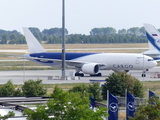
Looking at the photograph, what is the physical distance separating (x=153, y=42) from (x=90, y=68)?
58.5 feet

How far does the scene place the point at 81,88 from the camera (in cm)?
3772

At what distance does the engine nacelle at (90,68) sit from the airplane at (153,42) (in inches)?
567

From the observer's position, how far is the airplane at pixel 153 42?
239 ft

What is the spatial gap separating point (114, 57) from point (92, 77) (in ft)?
12.5

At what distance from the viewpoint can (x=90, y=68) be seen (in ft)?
196

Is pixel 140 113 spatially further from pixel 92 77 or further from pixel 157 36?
pixel 157 36

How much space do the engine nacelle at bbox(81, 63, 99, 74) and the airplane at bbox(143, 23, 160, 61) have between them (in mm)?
14404

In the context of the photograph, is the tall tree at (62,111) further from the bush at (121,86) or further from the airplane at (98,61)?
the airplane at (98,61)

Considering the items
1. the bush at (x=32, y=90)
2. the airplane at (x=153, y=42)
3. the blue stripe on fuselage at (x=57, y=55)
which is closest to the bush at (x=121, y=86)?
the bush at (x=32, y=90)

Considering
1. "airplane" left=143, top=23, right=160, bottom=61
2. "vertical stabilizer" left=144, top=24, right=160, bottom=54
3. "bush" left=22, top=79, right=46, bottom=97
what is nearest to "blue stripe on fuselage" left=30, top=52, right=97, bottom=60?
"airplane" left=143, top=23, right=160, bottom=61

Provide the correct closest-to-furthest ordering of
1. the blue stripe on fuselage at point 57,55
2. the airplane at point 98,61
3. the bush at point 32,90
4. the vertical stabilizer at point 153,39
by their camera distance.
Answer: the bush at point 32,90, the airplane at point 98,61, the blue stripe on fuselage at point 57,55, the vertical stabilizer at point 153,39

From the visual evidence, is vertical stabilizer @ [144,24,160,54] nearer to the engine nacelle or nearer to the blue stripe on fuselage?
the blue stripe on fuselage

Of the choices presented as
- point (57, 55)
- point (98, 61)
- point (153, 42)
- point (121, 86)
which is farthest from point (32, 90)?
point (153, 42)

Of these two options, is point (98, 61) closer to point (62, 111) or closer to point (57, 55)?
point (57, 55)
